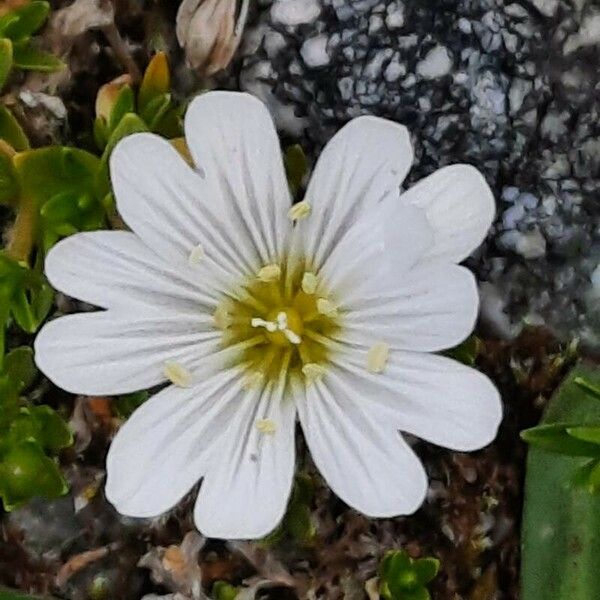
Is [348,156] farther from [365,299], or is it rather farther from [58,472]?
[58,472]

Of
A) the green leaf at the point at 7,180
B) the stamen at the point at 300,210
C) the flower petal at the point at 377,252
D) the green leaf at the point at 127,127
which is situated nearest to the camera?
the flower petal at the point at 377,252

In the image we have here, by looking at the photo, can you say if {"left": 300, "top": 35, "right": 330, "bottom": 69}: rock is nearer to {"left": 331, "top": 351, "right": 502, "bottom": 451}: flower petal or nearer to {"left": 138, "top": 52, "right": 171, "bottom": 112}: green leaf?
{"left": 138, "top": 52, "right": 171, "bottom": 112}: green leaf

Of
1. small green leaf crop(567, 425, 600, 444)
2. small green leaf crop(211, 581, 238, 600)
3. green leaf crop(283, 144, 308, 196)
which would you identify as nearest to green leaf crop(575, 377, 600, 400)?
small green leaf crop(567, 425, 600, 444)

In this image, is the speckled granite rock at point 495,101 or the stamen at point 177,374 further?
the speckled granite rock at point 495,101

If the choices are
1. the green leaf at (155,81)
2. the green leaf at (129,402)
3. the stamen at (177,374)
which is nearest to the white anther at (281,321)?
the stamen at (177,374)

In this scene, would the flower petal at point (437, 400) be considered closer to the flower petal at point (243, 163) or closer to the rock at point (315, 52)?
the flower petal at point (243, 163)

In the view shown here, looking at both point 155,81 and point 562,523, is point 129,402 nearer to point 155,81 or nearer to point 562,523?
point 155,81

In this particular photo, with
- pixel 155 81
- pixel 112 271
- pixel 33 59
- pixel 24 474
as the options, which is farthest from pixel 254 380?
pixel 33 59

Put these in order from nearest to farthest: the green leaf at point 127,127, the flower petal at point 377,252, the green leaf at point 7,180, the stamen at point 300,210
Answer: the flower petal at point 377,252
the stamen at point 300,210
the green leaf at point 127,127
the green leaf at point 7,180
